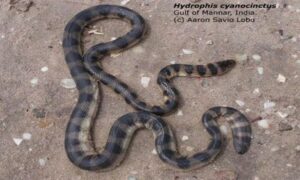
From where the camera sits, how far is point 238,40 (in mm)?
6973

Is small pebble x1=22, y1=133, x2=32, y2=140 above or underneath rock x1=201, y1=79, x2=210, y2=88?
underneath

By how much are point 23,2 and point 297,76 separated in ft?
15.6

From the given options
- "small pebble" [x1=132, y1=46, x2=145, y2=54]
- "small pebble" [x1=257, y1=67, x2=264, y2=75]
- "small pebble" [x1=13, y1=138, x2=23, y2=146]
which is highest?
"small pebble" [x1=257, y1=67, x2=264, y2=75]

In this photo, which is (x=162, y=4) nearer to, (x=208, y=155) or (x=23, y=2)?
(x=23, y=2)

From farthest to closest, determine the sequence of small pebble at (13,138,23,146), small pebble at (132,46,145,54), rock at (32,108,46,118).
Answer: small pebble at (132,46,145,54) < rock at (32,108,46,118) < small pebble at (13,138,23,146)

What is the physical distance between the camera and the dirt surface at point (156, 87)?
225 inches

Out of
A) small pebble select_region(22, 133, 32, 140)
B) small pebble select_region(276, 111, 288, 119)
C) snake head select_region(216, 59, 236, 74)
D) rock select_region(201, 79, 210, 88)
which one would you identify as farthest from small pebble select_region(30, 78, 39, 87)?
small pebble select_region(276, 111, 288, 119)

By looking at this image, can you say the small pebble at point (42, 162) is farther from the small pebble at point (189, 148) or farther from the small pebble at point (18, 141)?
the small pebble at point (189, 148)

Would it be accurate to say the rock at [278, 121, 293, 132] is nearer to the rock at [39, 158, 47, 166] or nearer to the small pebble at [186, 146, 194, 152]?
the small pebble at [186, 146, 194, 152]

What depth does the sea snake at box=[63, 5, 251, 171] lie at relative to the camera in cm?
567

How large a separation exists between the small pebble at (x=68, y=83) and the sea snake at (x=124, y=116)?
0.10m

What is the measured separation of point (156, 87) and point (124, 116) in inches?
30.5

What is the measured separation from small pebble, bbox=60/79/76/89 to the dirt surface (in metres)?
0.02

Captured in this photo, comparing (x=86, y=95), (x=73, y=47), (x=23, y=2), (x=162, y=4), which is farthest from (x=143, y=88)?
(x=23, y=2)
